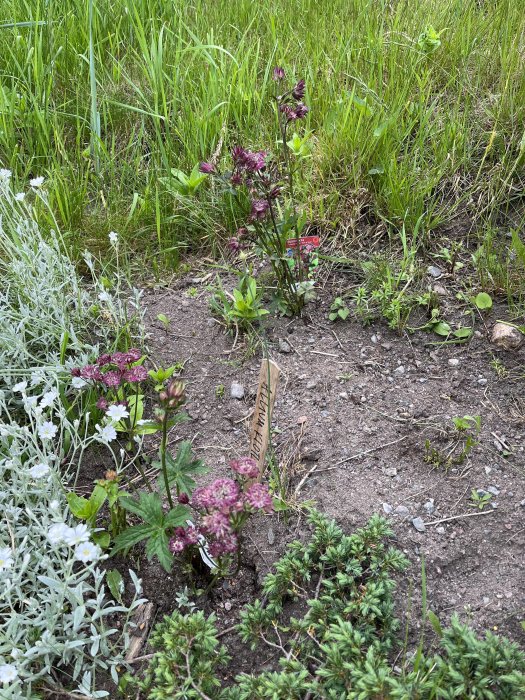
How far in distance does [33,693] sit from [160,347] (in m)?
1.34

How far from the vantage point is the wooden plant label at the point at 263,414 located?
1956mm

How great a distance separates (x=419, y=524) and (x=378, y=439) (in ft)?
1.16

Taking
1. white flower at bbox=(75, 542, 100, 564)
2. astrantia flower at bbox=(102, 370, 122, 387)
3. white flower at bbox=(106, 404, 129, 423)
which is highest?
white flower at bbox=(106, 404, 129, 423)

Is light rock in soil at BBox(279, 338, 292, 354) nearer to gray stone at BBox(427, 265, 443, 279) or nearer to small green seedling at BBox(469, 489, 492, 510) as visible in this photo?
gray stone at BBox(427, 265, 443, 279)

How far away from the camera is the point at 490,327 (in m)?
2.60

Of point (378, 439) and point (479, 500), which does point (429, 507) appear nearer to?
point (479, 500)

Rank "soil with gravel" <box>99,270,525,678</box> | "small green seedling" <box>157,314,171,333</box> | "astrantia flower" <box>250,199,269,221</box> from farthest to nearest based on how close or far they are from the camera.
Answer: "small green seedling" <box>157,314,171,333</box> → "astrantia flower" <box>250,199,269,221</box> → "soil with gravel" <box>99,270,525,678</box>

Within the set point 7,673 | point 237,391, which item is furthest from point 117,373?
point 7,673

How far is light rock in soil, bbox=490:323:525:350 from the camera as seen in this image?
2.50m

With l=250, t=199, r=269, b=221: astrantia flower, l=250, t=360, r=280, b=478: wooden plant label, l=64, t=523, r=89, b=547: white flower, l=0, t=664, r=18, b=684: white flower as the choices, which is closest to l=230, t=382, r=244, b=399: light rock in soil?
l=250, t=360, r=280, b=478: wooden plant label

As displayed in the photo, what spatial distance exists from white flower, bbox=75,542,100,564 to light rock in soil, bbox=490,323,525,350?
1.69m

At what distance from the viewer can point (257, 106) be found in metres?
3.36

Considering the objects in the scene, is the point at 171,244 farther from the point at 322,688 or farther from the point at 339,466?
the point at 322,688

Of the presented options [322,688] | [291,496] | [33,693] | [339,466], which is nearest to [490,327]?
[339,466]
